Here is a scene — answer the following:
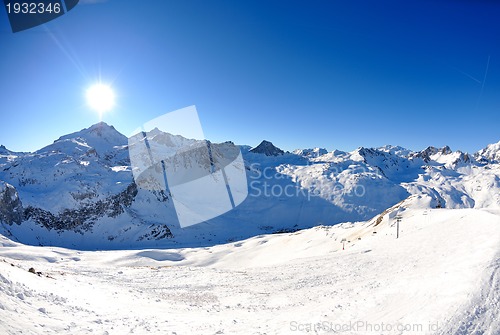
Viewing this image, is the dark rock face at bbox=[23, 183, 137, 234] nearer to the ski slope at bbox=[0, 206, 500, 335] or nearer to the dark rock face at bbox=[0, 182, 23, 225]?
the dark rock face at bbox=[0, 182, 23, 225]

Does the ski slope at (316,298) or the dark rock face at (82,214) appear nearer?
the ski slope at (316,298)

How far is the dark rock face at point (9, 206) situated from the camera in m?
106

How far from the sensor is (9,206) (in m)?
110

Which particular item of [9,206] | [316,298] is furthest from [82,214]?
[316,298]

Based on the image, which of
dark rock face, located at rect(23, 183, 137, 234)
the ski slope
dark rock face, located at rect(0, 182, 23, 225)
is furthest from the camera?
dark rock face, located at rect(23, 183, 137, 234)

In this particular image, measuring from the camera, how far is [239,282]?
29266mm

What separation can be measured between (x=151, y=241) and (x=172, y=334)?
11557 centimetres

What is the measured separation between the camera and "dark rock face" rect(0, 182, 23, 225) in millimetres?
106500

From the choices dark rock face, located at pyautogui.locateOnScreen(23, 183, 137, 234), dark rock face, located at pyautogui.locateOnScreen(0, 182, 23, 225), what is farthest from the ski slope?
dark rock face, located at pyautogui.locateOnScreen(23, 183, 137, 234)

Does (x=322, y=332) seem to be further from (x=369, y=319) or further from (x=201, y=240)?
(x=201, y=240)

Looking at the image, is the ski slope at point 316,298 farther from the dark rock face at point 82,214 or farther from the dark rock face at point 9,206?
the dark rock face at point 82,214

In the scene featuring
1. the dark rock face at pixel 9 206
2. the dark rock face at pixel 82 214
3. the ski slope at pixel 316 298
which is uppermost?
the dark rock face at pixel 9 206

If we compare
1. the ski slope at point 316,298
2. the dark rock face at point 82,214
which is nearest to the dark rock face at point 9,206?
the dark rock face at point 82,214

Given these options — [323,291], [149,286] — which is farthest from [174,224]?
[323,291]
